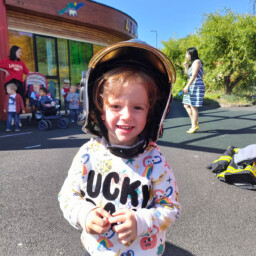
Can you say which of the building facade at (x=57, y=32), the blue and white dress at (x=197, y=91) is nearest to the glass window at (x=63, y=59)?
the building facade at (x=57, y=32)

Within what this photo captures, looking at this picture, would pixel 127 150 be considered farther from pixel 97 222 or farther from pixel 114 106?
pixel 97 222

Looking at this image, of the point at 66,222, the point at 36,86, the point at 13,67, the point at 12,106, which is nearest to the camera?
the point at 66,222

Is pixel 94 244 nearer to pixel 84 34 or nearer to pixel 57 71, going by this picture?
pixel 57 71

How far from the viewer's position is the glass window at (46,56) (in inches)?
389

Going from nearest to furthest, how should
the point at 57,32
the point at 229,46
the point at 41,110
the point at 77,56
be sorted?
the point at 41,110, the point at 57,32, the point at 77,56, the point at 229,46

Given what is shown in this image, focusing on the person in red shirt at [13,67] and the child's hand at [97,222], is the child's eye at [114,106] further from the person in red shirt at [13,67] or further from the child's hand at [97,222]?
the person in red shirt at [13,67]

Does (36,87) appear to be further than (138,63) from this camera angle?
Yes

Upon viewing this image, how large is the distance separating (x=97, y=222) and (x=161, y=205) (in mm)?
272

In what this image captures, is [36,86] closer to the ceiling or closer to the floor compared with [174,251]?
closer to the ceiling

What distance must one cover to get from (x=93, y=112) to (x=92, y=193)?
1.27 ft

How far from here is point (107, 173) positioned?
1.03m

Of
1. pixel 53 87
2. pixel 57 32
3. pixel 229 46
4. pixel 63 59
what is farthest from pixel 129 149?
pixel 229 46

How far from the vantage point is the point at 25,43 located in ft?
30.5

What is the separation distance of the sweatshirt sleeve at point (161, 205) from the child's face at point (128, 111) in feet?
0.67
